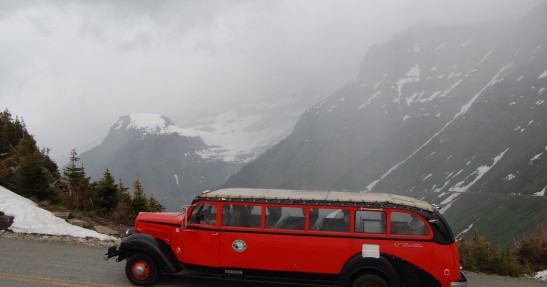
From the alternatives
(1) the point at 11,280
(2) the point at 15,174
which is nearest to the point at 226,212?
(1) the point at 11,280

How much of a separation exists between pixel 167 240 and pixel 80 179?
14.4 meters

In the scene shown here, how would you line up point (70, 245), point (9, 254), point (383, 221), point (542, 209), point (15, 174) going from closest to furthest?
1. point (383, 221)
2. point (9, 254)
3. point (70, 245)
4. point (15, 174)
5. point (542, 209)

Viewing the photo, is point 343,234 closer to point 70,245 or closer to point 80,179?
point 70,245

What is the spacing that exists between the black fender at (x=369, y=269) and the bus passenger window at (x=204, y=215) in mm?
3557

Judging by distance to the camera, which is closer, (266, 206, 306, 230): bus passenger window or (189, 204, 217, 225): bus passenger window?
(266, 206, 306, 230): bus passenger window

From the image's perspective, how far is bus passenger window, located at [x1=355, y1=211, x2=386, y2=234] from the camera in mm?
11289

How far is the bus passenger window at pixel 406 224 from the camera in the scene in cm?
1110

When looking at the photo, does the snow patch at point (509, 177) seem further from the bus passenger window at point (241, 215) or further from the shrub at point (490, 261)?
the bus passenger window at point (241, 215)

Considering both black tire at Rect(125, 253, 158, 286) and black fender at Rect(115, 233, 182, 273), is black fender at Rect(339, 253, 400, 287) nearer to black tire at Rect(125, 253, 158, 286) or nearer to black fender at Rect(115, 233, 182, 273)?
black fender at Rect(115, 233, 182, 273)

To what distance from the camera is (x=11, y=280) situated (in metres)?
11.8

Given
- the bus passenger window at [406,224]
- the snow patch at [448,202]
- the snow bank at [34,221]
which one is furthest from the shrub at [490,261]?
the snow patch at [448,202]

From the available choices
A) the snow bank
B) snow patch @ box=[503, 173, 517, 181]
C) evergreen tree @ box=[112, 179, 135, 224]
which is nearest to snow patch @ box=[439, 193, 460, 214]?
snow patch @ box=[503, 173, 517, 181]

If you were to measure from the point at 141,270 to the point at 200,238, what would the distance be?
69.5 inches

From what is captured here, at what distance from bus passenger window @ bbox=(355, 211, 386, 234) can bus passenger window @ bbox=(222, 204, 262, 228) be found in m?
2.45
